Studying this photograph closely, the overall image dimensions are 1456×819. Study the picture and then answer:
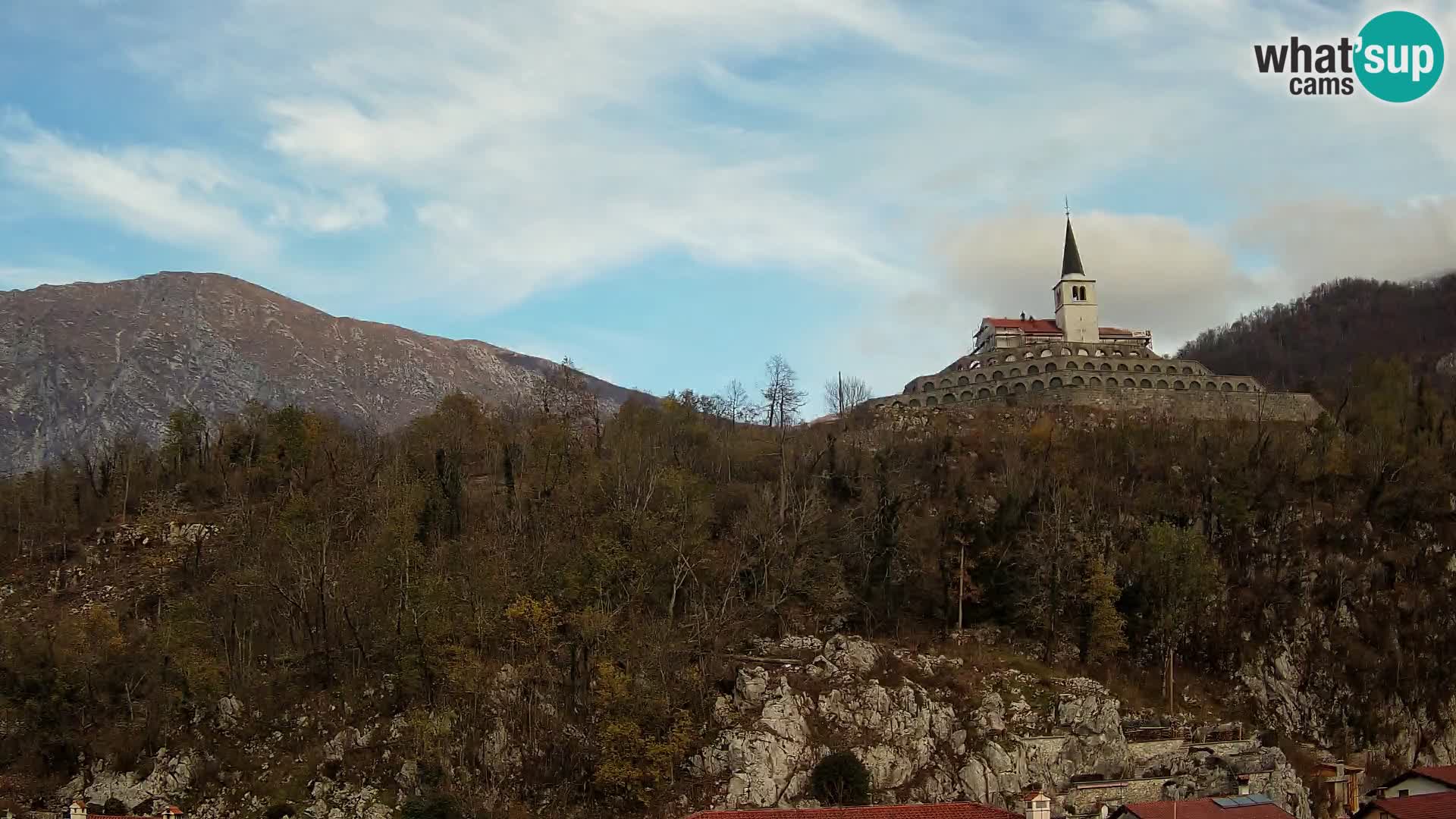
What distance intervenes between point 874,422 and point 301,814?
41.1 metres

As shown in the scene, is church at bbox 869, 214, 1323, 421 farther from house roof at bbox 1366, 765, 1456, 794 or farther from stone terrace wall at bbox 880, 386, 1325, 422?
house roof at bbox 1366, 765, 1456, 794

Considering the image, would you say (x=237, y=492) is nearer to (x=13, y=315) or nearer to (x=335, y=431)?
(x=335, y=431)

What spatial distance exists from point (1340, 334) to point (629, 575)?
118 meters

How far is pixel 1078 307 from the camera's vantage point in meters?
85.8

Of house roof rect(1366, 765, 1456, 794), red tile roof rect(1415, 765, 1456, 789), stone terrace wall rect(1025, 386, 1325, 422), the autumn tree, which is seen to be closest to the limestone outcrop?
house roof rect(1366, 765, 1456, 794)

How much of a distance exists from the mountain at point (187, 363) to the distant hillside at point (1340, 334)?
225 ft

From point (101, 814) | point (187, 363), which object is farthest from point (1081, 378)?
point (187, 363)

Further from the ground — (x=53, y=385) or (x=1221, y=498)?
(x=53, y=385)

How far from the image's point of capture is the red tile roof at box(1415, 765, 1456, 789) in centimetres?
3748

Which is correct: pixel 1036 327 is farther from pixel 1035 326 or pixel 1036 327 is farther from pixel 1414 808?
pixel 1414 808

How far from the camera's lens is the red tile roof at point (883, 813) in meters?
32.8

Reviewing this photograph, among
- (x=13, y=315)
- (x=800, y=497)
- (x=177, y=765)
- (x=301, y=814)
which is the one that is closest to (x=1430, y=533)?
(x=800, y=497)

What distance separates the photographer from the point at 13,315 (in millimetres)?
108062

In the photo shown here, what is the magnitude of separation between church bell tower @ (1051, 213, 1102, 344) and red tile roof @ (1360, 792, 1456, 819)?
5390 cm
